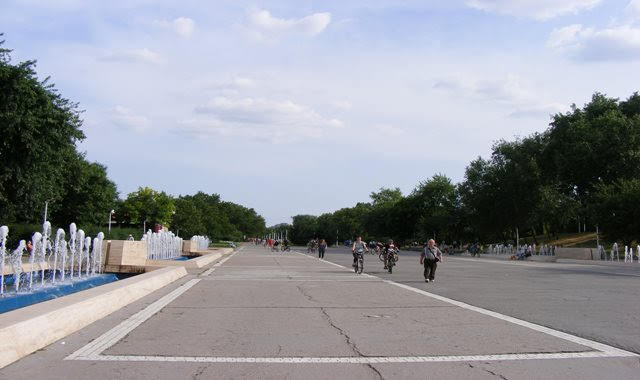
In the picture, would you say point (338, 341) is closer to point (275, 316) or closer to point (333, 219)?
point (275, 316)

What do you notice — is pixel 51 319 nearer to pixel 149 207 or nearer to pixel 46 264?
pixel 46 264

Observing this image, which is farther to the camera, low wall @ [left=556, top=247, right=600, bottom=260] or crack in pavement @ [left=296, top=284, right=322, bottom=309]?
low wall @ [left=556, top=247, right=600, bottom=260]

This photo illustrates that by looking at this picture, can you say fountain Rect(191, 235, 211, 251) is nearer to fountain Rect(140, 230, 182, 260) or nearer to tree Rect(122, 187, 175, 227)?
fountain Rect(140, 230, 182, 260)

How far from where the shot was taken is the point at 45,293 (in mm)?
17578

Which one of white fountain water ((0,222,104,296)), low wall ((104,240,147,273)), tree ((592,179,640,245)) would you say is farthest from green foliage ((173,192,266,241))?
white fountain water ((0,222,104,296))

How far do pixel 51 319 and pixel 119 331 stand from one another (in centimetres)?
134

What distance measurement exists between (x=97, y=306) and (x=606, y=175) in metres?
64.7

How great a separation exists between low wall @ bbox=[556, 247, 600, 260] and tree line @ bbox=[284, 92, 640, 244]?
172 cm

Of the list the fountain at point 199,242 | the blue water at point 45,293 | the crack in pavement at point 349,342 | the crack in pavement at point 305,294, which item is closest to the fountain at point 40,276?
the blue water at point 45,293

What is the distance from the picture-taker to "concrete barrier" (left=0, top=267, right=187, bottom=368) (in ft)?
24.4

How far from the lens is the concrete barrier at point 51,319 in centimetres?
745

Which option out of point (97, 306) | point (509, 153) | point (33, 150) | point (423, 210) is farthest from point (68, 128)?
point (423, 210)

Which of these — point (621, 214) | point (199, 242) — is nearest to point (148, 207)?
point (199, 242)

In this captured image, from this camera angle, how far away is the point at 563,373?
7121mm
